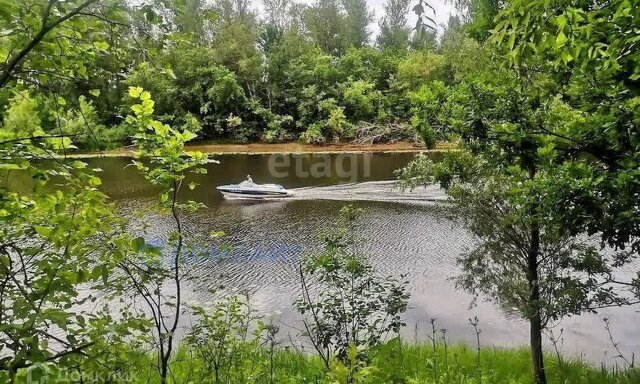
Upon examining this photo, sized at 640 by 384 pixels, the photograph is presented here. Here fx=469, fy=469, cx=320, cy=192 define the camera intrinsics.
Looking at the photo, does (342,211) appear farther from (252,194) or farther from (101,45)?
(252,194)

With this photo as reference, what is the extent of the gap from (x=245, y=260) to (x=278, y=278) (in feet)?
4.87

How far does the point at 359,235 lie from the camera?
32.5ft

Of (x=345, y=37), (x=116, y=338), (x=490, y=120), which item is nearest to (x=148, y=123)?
(x=116, y=338)

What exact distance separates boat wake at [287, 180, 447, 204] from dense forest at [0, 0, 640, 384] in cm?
703

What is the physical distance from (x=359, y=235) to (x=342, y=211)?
4.12 meters

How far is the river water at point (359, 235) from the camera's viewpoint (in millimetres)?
8523

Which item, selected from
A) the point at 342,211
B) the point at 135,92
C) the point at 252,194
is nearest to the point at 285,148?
the point at 252,194

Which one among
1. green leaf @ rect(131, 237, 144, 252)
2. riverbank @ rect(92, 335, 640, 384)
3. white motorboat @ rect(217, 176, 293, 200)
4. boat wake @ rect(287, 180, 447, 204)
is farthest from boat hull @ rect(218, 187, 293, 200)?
green leaf @ rect(131, 237, 144, 252)

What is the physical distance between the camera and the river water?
8.52 meters

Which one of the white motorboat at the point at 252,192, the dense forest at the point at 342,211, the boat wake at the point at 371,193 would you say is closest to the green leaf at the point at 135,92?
the dense forest at the point at 342,211

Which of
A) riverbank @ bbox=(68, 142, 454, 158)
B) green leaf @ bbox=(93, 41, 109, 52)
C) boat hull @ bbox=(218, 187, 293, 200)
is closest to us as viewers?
green leaf @ bbox=(93, 41, 109, 52)

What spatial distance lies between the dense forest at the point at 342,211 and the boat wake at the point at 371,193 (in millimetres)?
7032

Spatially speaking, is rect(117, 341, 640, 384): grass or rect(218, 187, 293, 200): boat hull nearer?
rect(117, 341, 640, 384): grass

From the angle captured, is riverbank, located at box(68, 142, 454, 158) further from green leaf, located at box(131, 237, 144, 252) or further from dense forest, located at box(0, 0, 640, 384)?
green leaf, located at box(131, 237, 144, 252)
